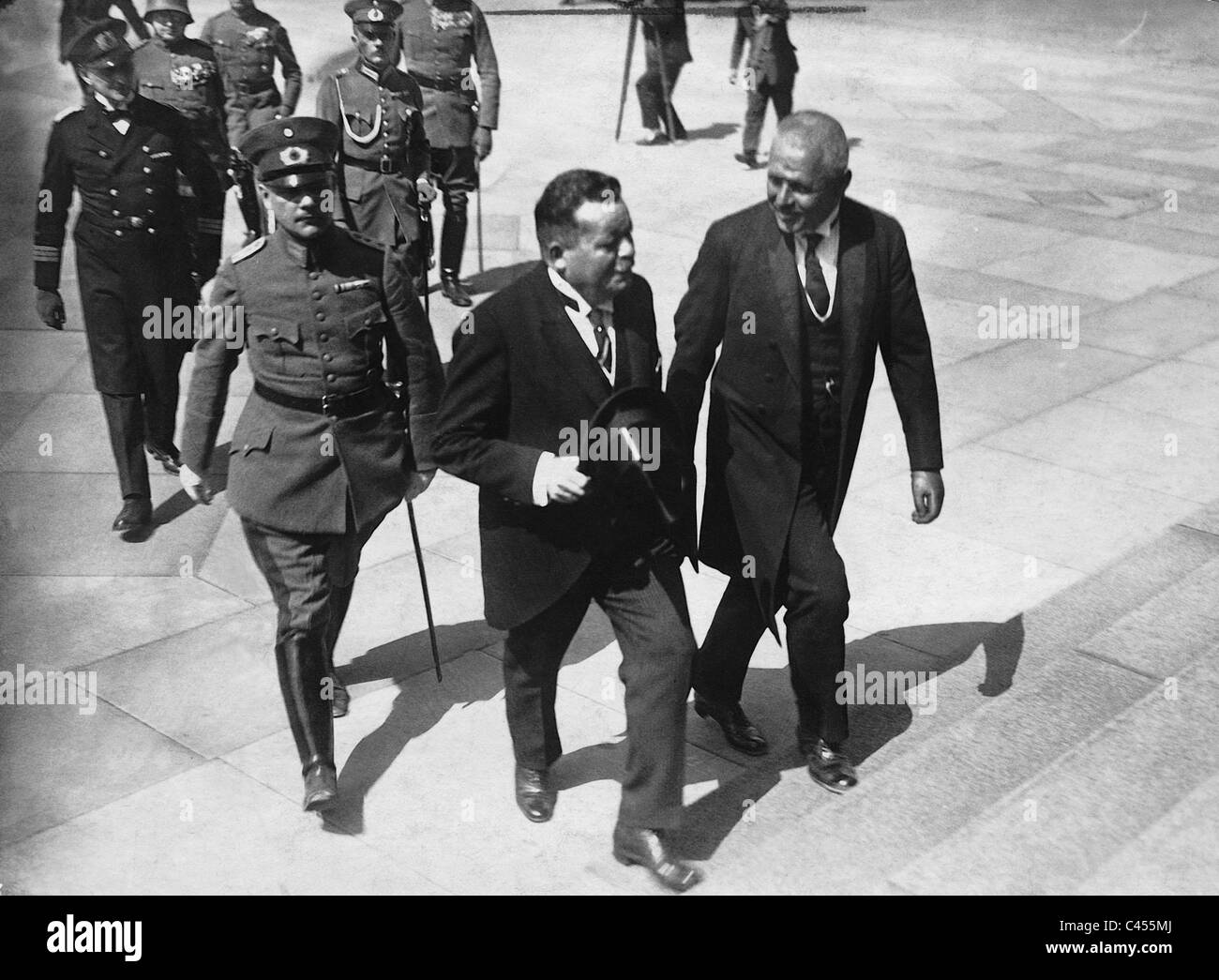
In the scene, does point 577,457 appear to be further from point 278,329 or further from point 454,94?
point 454,94

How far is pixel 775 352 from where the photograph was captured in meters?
4.62

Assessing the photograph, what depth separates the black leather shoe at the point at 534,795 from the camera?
15.4ft

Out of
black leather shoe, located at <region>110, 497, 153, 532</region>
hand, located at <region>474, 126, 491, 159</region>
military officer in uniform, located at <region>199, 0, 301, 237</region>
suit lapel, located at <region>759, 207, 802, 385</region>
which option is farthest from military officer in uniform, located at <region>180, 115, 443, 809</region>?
military officer in uniform, located at <region>199, 0, 301, 237</region>

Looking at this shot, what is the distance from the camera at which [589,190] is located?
160 inches

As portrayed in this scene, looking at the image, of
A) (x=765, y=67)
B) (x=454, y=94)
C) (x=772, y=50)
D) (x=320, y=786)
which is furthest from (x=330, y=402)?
(x=772, y=50)

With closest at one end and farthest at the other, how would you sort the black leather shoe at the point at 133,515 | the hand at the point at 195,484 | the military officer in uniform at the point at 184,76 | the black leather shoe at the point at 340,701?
the hand at the point at 195,484
the black leather shoe at the point at 340,701
the black leather shoe at the point at 133,515
the military officer in uniform at the point at 184,76

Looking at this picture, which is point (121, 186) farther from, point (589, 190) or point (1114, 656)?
point (1114, 656)

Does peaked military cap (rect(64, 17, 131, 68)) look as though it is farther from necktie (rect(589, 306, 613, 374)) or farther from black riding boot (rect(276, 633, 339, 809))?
necktie (rect(589, 306, 613, 374))

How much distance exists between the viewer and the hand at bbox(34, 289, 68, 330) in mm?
6938

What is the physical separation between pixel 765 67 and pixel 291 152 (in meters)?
10.6

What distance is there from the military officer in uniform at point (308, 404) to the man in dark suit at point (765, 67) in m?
10.1

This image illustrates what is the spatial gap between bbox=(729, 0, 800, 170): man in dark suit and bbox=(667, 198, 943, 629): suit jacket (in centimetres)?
995

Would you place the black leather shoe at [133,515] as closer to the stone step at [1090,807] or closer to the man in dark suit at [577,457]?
the man in dark suit at [577,457]

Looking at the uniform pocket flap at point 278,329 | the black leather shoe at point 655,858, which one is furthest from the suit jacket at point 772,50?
the black leather shoe at point 655,858
